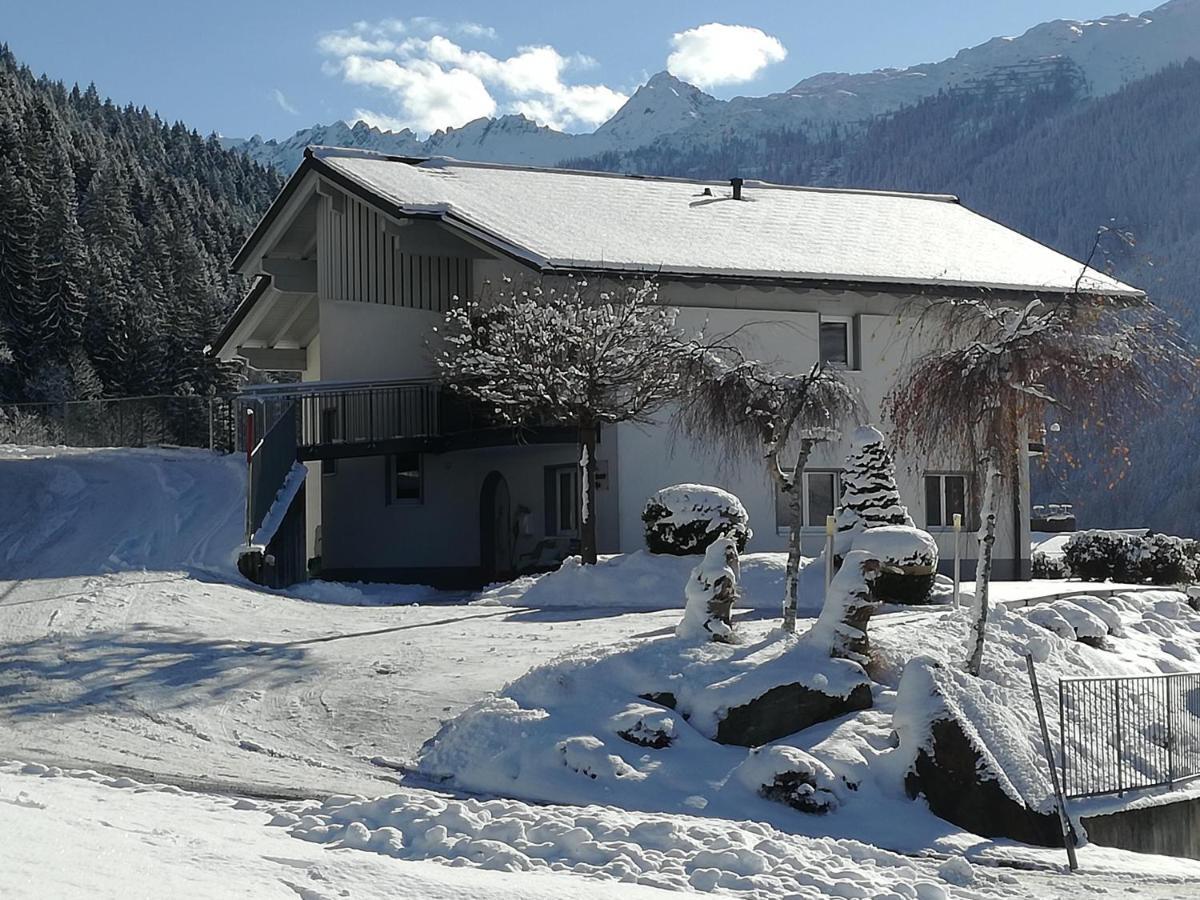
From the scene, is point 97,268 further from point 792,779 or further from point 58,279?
point 792,779

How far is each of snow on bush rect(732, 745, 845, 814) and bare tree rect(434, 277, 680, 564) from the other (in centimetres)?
1143

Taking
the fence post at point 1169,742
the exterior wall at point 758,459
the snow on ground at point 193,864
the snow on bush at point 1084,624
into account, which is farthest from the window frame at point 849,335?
the snow on ground at point 193,864

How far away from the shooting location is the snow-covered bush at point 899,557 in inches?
770

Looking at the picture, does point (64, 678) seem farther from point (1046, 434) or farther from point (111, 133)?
point (111, 133)

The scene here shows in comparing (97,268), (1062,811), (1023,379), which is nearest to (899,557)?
(1023,379)

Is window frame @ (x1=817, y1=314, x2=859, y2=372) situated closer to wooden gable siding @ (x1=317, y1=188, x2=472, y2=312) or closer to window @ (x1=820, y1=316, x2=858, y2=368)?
window @ (x1=820, y1=316, x2=858, y2=368)

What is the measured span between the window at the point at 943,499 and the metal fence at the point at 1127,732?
13085 millimetres

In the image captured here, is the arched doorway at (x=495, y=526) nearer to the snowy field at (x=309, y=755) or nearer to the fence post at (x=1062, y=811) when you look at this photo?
the snowy field at (x=309, y=755)

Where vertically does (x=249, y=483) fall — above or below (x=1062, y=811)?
above

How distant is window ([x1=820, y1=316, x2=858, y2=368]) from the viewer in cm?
2870

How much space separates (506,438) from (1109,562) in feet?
41.2

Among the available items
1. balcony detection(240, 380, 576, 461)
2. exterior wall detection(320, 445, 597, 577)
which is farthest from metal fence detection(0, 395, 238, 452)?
balcony detection(240, 380, 576, 461)

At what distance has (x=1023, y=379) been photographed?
15.2 meters

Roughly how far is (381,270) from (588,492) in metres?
8.55
